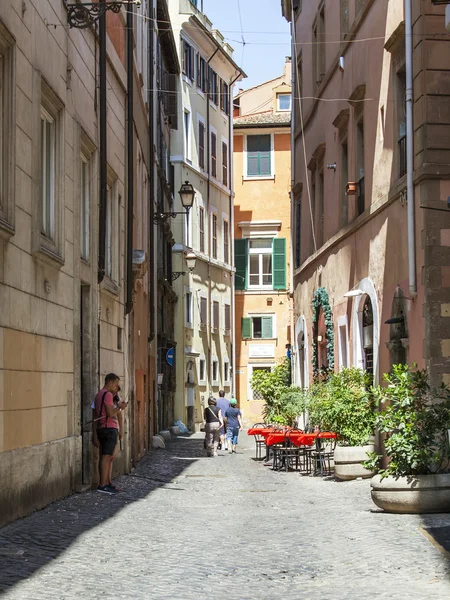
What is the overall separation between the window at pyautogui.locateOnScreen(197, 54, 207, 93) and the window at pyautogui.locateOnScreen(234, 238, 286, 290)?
7199mm

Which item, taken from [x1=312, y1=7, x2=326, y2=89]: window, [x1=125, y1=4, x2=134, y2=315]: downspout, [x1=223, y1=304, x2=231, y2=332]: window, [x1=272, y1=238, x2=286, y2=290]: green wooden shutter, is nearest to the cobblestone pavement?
[x1=125, y1=4, x2=134, y2=315]: downspout

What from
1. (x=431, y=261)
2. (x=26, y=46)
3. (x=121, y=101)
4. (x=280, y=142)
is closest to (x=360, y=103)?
(x=121, y=101)

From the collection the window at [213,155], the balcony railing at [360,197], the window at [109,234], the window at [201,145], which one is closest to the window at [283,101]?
the window at [213,155]

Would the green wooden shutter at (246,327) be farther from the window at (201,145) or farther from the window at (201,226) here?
the window at (201,145)

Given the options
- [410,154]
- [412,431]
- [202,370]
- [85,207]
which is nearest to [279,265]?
[202,370]

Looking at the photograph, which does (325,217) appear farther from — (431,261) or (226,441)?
(431,261)

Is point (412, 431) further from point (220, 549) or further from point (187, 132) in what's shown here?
point (187, 132)

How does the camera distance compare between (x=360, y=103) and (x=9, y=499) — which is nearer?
(x=9, y=499)

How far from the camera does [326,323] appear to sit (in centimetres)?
2612

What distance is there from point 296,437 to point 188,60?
→ 28.2 metres

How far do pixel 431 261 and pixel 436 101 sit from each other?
7.27ft

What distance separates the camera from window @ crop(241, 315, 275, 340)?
52.2 m

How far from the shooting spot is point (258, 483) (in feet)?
60.8

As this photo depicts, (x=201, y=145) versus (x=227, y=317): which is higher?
(x=201, y=145)
